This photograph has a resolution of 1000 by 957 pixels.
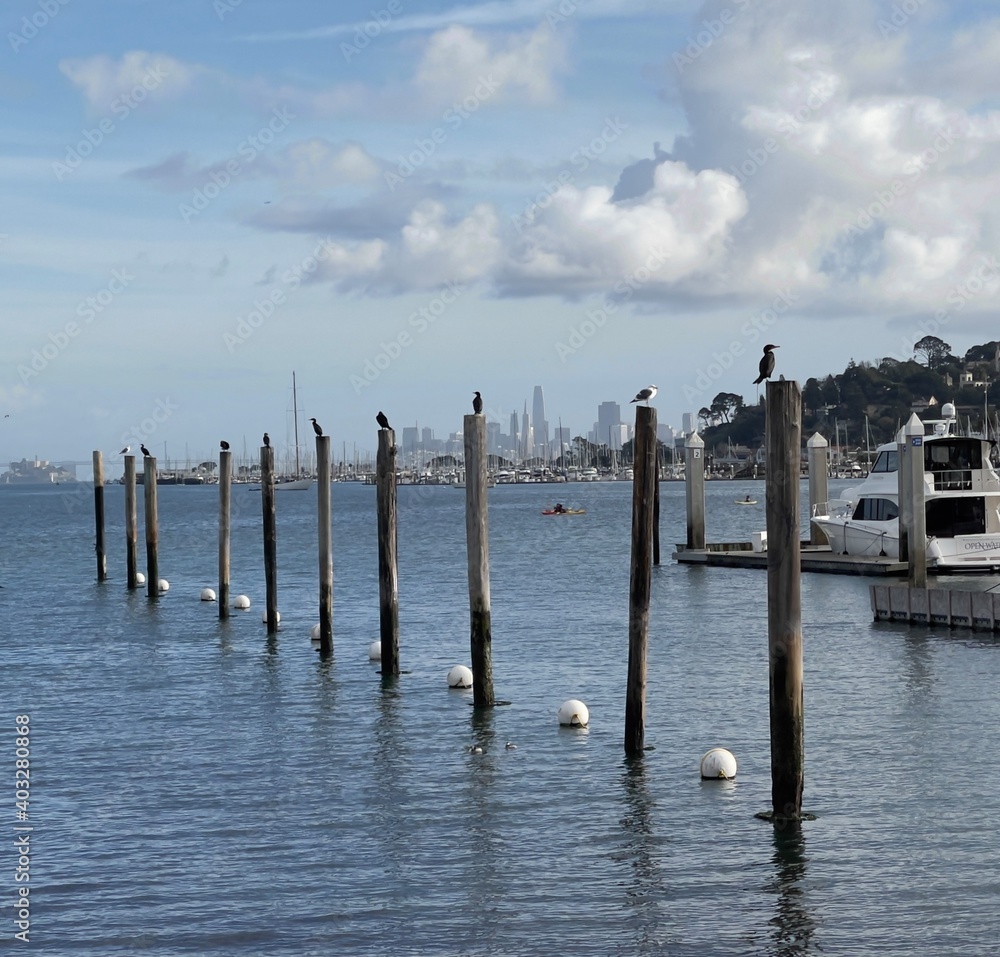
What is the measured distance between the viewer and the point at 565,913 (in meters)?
13.2

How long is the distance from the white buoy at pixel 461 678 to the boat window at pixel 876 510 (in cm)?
2332

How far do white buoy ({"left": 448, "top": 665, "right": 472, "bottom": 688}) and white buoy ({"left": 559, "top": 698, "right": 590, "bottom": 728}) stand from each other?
3588 mm

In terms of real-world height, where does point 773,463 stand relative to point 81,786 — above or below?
above

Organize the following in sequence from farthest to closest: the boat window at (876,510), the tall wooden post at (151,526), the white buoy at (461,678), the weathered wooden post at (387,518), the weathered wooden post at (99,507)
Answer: the weathered wooden post at (99,507)
the boat window at (876,510)
the tall wooden post at (151,526)
the white buoy at (461,678)
the weathered wooden post at (387,518)

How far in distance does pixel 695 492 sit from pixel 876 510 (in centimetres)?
635

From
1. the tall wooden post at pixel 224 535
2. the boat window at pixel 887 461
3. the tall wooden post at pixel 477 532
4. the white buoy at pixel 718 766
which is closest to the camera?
the white buoy at pixel 718 766

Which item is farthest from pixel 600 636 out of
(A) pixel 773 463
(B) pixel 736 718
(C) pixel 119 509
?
(C) pixel 119 509

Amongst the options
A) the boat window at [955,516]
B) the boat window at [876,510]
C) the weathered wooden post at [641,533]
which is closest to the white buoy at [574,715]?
the weathered wooden post at [641,533]

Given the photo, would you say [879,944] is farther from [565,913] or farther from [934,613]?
[934,613]

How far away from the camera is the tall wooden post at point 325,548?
28.1m

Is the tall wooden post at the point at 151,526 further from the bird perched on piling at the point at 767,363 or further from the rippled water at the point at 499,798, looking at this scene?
the bird perched on piling at the point at 767,363

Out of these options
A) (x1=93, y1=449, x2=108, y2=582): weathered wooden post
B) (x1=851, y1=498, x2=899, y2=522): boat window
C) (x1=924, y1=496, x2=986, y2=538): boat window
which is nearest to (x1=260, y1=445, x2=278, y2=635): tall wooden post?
(x1=93, y1=449, x2=108, y2=582): weathered wooden post

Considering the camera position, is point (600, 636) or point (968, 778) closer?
point (968, 778)

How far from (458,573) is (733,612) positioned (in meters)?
17.4
